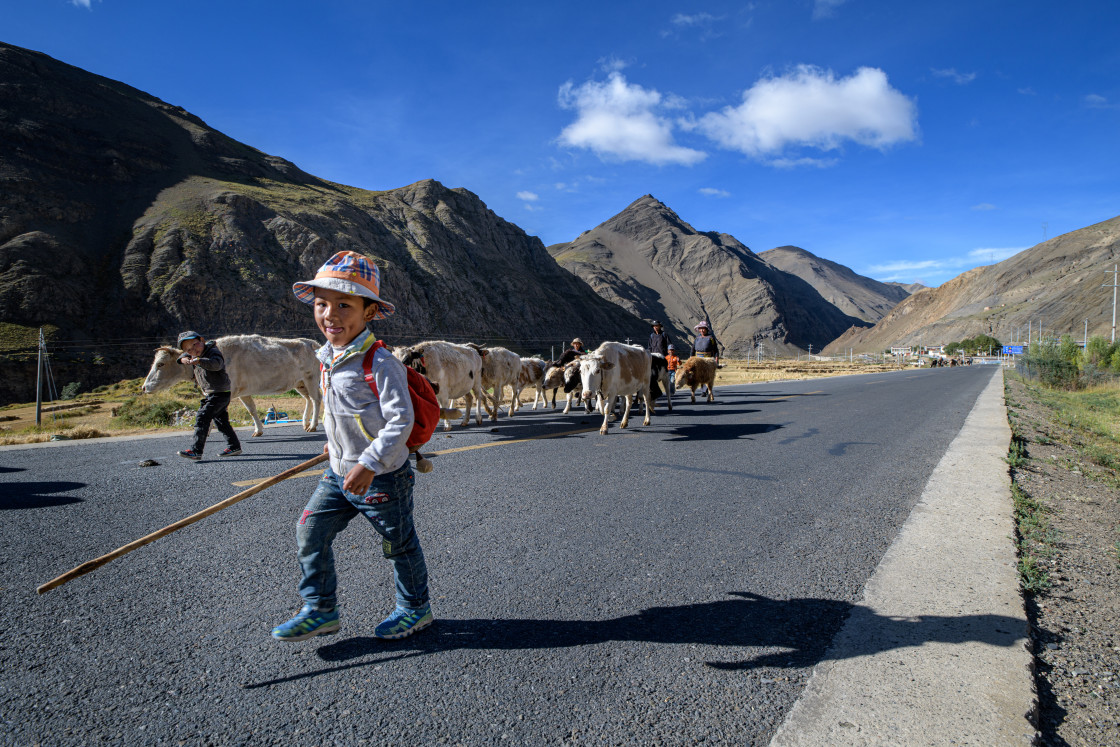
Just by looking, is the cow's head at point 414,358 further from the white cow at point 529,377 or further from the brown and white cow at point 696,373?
the brown and white cow at point 696,373

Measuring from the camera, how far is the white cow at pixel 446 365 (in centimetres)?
964

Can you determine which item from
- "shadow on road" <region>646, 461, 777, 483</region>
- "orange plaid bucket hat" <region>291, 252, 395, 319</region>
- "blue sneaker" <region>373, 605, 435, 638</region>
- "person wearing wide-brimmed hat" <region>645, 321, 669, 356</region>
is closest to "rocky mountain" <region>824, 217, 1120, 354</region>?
"person wearing wide-brimmed hat" <region>645, 321, 669, 356</region>

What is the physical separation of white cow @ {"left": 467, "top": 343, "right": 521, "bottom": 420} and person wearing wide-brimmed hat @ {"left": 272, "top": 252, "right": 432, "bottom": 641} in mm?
8724

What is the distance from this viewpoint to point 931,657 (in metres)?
2.74

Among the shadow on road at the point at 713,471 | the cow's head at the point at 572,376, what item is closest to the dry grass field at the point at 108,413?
the cow's head at the point at 572,376

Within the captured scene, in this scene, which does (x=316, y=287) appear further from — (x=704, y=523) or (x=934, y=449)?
(x=934, y=449)

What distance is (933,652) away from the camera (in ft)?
9.14

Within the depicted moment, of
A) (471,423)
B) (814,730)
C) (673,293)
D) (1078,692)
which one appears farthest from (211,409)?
(673,293)

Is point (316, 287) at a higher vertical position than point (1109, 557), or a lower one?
higher

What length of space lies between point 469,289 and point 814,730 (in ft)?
239

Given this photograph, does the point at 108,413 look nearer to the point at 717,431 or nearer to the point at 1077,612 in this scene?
the point at 717,431

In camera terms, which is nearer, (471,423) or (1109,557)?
(1109,557)

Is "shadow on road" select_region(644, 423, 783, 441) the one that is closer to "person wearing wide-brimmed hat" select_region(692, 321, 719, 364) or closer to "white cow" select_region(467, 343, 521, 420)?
"white cow" select_region(467, 343, 521, 420)

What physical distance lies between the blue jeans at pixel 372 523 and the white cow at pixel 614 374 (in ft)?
23.1
